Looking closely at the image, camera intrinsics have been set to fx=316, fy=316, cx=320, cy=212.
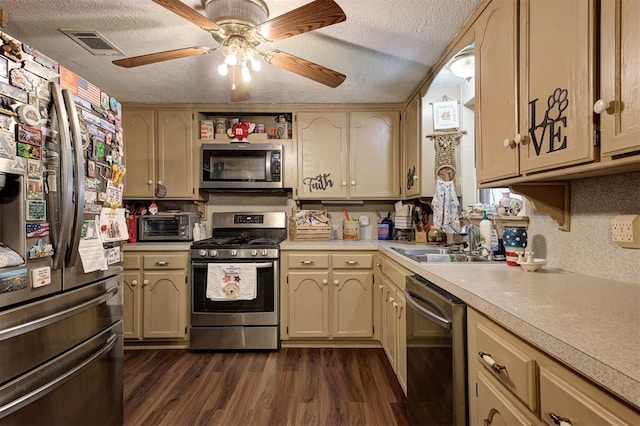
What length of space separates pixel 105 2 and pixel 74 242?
3.99 feet

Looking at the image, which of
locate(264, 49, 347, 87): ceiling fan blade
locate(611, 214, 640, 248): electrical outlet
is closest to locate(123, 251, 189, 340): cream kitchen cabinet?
locate(264, 49, 347, 87): ceiling fan blade

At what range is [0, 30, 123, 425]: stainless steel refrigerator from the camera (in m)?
1.03

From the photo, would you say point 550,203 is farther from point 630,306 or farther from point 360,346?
point 360,346

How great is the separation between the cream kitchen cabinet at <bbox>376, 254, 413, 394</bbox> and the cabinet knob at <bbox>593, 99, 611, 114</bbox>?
3.53ft

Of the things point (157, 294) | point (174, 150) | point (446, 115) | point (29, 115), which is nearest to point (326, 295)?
point (157, 294)

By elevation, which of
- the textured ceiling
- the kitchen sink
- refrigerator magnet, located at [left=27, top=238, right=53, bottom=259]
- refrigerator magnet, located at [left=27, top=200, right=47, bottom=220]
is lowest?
the kitchen sink

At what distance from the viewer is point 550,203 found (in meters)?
1.35

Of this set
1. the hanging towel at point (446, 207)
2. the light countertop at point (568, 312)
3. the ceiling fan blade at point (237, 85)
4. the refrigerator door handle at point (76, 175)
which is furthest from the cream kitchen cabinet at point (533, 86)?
the refrigerator door handle at point (76, 175)

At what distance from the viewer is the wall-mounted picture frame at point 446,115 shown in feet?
7.79

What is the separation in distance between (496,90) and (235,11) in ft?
4.06

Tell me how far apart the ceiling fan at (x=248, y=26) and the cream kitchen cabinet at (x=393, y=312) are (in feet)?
4.14

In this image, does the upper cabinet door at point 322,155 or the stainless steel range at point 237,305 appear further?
the upper cabinet door at point 322,155

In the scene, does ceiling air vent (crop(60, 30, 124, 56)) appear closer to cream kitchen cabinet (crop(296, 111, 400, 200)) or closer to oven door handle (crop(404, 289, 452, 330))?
cream kitchen cabinet (crop(296, 111, 400, 200))

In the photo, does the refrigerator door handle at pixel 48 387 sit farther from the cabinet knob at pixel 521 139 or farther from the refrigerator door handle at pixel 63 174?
the cabinet knob at pixel 521 139
